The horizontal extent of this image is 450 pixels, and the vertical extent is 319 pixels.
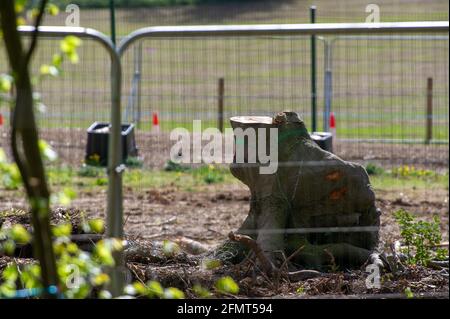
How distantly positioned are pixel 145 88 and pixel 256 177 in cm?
1095

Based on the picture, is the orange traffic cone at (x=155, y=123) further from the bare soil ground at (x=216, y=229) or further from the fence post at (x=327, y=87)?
the bare soil ground at (x=216, y=229)

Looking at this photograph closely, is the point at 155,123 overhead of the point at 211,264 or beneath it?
overhead

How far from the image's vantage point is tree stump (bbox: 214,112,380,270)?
676cm

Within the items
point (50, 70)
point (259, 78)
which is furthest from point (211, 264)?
point (259, 78)

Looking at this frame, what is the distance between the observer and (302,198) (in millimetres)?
6828

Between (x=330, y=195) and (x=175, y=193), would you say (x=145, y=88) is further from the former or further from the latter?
(x=330, y=195)

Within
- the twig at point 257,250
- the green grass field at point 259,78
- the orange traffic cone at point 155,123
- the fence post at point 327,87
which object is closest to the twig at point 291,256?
the twig at point 257,250

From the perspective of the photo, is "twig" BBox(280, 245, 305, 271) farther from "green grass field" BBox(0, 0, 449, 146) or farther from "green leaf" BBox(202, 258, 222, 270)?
"green grass field" BBox(0, 0, 449, 146)

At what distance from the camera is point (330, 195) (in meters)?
6.88

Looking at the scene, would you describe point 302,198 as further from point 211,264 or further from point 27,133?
point 27,133

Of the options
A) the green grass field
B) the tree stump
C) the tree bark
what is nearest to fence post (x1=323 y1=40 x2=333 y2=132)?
the green grass field

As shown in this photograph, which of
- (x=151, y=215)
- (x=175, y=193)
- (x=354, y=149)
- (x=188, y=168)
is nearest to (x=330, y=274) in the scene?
(x=151, y=215)

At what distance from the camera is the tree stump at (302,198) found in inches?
266
